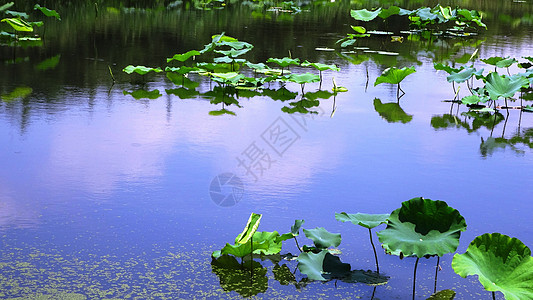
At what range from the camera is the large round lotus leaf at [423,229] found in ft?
6.32

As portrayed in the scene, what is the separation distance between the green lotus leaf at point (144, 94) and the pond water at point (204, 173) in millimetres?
57

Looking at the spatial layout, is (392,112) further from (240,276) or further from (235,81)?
(240,276)

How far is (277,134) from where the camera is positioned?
3984 millimetres

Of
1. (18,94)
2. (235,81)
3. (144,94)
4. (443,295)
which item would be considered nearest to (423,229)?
(443,295)

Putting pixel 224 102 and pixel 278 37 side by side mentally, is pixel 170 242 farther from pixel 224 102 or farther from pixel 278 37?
pixel 278 37

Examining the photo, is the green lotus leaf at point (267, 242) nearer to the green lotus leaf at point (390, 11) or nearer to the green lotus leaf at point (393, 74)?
the green lotus leaf at point (393, 74)

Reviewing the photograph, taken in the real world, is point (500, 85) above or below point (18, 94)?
above

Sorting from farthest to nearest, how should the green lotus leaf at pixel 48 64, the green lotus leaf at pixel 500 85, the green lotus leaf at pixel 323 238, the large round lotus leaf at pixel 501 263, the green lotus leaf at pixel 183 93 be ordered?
the green lotus leaf at pixel 48 64 < the green lotus leaf at pixel 183 93 < the green lotus leaf at pixel 500 85 < the green lotus leaf at pixel 323 238 < the large round lotus leaf at pixel 501 263

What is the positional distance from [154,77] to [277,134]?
6.11ft

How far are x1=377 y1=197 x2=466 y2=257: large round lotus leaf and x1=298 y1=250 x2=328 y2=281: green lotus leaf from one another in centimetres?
27

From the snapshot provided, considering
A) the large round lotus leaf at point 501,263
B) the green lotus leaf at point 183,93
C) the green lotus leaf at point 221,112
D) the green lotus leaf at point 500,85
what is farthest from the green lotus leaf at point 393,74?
the large round lotus leaf at point 501,263

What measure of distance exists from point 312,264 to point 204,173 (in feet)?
3.57

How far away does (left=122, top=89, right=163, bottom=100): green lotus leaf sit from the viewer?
15.7 ft

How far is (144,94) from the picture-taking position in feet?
16.0
